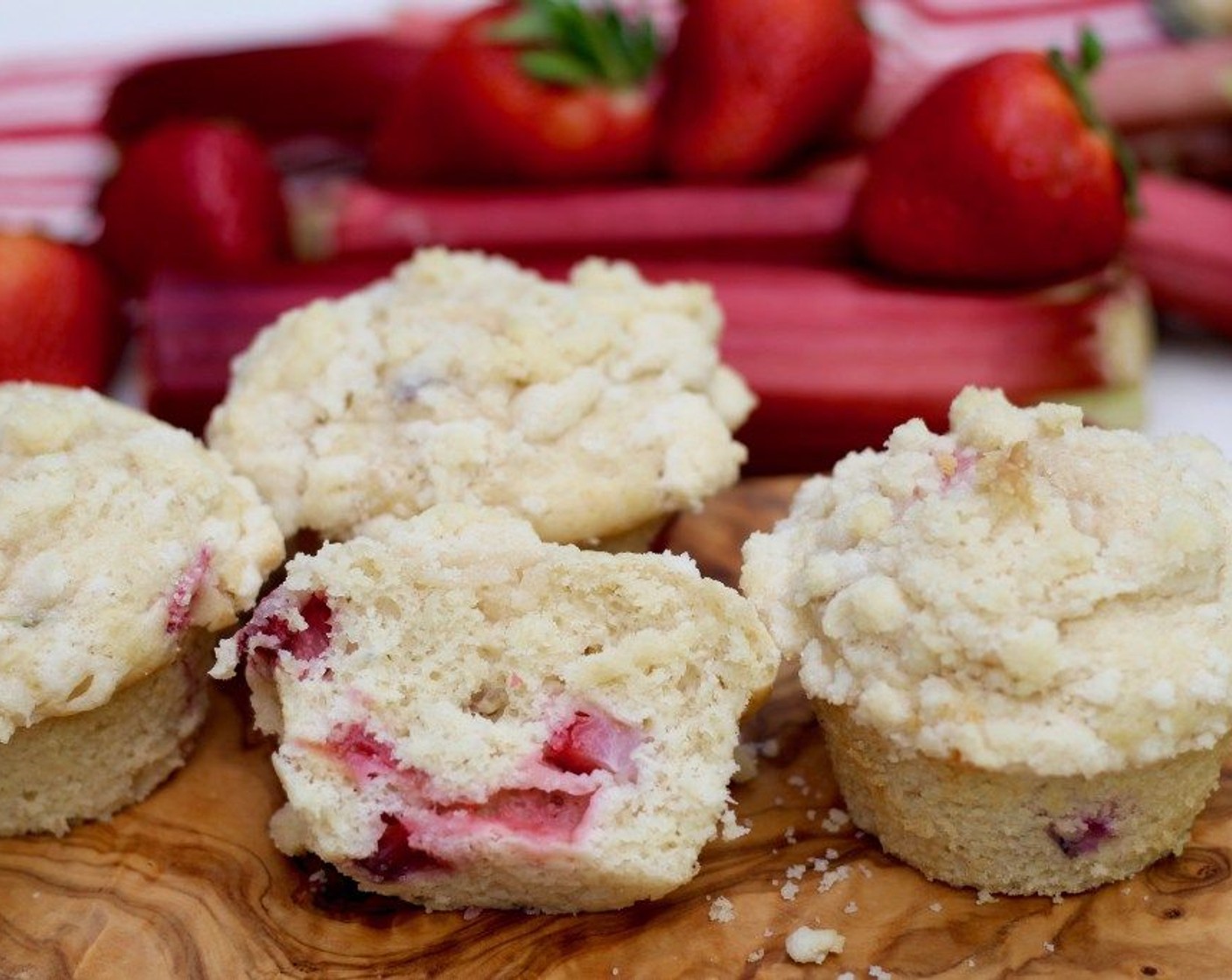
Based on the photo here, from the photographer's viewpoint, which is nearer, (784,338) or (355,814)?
(355,814)

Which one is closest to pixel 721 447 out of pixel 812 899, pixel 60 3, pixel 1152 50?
pixel 812 899

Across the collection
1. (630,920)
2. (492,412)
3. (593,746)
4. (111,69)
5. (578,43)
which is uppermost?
(578,43)

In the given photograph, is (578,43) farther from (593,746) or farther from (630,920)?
(630,920)

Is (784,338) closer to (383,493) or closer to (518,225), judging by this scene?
(518,225)

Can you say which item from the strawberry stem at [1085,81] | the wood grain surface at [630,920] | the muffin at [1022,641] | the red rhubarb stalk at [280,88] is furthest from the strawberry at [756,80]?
the wood grain surface at [630,920]

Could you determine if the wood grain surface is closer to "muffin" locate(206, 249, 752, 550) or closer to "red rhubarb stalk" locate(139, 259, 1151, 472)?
"muffin" locate(206, 249, 752, 550)

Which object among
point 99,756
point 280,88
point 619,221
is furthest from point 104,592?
point 280,88
